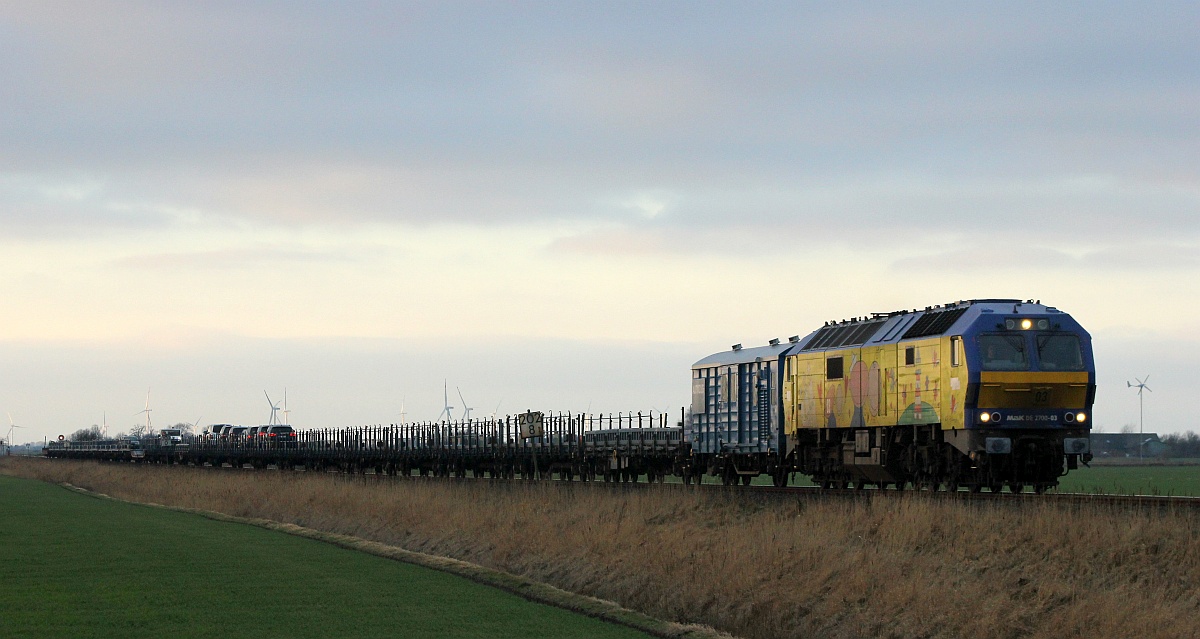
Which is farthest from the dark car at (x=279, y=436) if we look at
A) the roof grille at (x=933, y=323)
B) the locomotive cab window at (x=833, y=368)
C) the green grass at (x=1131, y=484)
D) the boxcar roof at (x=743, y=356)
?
the roof grille at (x=933, y=323)

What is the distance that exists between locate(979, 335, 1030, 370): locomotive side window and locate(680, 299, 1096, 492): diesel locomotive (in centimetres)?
3

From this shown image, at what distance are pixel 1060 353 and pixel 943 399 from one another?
10.4 feet

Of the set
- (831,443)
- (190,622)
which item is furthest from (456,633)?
(831,443)

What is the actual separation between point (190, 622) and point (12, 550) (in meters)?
15.4

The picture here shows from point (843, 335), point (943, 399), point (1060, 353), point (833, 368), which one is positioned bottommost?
point (943, 399)

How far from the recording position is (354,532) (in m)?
43.3

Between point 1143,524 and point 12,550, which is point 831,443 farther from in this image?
point 12,550

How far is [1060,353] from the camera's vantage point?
3538 cm

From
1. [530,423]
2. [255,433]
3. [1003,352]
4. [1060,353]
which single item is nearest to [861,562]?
[1003,352]

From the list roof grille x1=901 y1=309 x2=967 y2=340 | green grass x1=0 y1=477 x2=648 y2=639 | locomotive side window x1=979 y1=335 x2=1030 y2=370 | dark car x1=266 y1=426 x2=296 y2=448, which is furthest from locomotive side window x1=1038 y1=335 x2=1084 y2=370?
dark car x1=266 y1=426 x2=296 y2=448

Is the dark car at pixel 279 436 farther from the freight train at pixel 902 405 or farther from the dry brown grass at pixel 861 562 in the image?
the dry brown grass at pixel 861 562

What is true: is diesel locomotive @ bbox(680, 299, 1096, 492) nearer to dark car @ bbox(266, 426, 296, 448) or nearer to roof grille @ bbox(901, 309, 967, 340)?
roof grille @ bbox(901, 309, 967, 340)

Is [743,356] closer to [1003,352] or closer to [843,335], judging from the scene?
[843,335]

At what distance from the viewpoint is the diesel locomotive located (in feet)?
113
